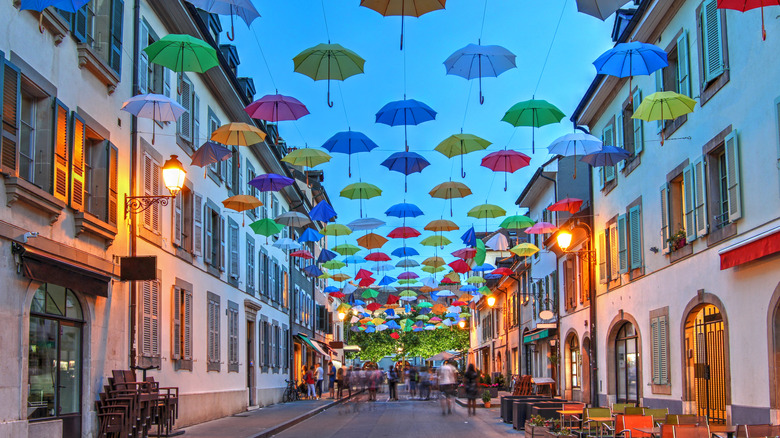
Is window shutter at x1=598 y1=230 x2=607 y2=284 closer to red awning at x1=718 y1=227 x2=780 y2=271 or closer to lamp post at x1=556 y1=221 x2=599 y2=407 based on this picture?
lamp post at x1=556 y1=221 x2=599 y2=407

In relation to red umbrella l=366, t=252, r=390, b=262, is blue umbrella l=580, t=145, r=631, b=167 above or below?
above

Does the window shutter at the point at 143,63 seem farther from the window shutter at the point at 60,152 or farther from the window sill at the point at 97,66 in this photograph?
the window shutter at the point at 60,152

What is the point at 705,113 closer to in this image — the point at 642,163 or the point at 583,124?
the point at 642,163

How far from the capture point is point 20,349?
11.8m

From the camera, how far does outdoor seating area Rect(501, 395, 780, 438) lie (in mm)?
10328

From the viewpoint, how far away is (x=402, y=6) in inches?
520

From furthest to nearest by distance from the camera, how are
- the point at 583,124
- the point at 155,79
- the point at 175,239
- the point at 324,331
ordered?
the point at 324,331
the point at 583,124
the point at 175,239
the point at 155,79

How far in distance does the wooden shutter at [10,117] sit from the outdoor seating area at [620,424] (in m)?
9.09

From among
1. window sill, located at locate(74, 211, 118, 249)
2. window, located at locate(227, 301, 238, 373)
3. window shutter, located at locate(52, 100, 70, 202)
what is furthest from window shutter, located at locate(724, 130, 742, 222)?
window, located at locate(227, 301, 238, 373)

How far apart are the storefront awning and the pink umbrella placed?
4.82m

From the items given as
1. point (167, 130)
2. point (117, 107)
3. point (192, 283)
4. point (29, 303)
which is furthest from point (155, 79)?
point (29, 303)

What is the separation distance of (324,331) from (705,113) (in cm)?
4270

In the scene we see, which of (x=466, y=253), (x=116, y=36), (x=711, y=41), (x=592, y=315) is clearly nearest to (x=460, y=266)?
(x=466, y=253)

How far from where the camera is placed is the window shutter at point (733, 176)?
1558cm
